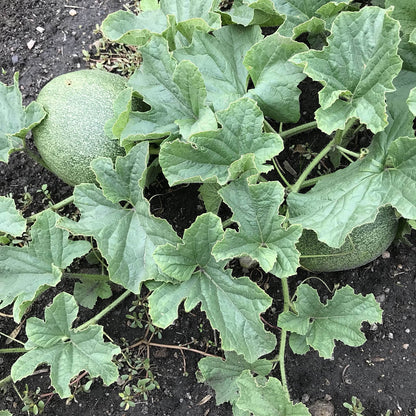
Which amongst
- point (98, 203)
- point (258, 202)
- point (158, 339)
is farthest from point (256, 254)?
point (158, 339)

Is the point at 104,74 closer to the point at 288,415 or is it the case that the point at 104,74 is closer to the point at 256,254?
the point at 256,254

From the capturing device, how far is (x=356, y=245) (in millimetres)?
2449

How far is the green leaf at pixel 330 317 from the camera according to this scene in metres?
2.27

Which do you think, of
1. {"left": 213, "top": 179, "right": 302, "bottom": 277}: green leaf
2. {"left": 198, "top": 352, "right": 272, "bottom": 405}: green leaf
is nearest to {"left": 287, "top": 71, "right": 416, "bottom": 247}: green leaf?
{"left": 213, "top": 179, "right": 302, "bottom": 277}: green leaf

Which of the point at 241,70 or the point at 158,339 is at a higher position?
the point at 241,70

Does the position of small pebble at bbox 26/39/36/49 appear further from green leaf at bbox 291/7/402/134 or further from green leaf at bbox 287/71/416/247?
green leaf at bbox 287/71/416/247

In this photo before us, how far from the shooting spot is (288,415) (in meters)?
2.10

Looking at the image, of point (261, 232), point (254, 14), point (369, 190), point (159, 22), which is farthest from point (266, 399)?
point (159, 22)

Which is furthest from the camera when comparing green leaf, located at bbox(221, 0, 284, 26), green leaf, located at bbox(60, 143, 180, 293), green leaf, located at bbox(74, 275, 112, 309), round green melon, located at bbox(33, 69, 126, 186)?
green leaf, located at bbox(74, 275, 112, 309)

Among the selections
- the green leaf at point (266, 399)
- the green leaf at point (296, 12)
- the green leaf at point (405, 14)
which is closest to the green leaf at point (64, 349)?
the green leaf at point (266, 399)

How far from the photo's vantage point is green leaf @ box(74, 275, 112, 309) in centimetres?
275

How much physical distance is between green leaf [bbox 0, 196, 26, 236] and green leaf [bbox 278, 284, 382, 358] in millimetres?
1347

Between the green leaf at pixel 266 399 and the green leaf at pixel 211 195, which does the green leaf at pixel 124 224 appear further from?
the green leaf at pixel 266 399

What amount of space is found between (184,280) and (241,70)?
1100mm
